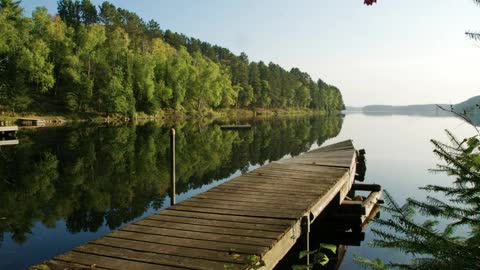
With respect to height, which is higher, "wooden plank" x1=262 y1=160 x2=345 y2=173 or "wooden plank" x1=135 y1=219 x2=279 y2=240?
"wooden plank" x1=262 y1=160 x2=345 y2=173

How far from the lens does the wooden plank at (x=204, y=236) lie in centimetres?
609

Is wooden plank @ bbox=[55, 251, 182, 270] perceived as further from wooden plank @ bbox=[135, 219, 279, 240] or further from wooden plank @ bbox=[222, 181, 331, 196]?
wooden plank @ bbox=[222, 181, 331, 196]

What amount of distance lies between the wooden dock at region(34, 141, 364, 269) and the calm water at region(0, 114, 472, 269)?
2.88 meters

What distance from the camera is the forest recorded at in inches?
2318

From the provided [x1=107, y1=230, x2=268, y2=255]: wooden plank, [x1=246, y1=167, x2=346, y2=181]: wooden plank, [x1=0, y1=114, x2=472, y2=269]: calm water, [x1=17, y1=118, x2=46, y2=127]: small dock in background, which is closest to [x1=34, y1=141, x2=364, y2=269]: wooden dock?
[x1=107, y1=230, x2=268, y2=255]: wooden plank

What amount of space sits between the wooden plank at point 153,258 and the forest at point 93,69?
5731 centimetres

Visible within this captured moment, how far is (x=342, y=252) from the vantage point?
36.8 ft

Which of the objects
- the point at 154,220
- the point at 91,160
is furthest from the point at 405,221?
the point at 91,160

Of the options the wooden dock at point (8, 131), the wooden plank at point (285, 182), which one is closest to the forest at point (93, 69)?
the wooden dock at point (8, 131)

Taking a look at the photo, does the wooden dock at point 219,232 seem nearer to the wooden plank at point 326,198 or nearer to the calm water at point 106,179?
the wooden plank at point 326,198

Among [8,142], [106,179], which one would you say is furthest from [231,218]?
[8,142]

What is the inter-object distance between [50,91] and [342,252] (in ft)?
225

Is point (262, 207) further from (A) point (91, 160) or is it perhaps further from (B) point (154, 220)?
(A) point (91, 160)

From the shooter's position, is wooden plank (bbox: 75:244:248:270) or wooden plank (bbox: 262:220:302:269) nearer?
wooden plank (bbox: 75:244:248:270)
